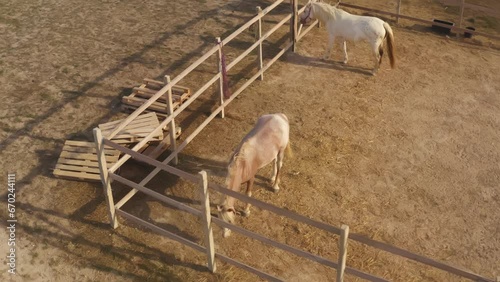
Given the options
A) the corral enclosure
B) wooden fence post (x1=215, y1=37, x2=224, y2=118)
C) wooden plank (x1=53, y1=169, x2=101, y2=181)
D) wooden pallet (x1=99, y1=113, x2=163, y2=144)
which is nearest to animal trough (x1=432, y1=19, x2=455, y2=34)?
the corral enclosure

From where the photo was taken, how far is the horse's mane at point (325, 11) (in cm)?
1228

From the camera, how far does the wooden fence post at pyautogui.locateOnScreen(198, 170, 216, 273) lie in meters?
6.96

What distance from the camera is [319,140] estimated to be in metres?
10.5

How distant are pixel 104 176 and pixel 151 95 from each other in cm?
344

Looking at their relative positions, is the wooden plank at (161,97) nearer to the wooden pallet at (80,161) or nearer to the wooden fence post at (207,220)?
the wooden pallet at (80,161)

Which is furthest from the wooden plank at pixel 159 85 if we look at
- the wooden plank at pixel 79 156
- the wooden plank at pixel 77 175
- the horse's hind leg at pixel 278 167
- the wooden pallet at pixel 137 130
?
the horse's hind leg at pixel 278 167

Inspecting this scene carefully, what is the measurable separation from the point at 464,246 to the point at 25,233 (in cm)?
695

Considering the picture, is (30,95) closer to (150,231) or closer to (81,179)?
(81,179)

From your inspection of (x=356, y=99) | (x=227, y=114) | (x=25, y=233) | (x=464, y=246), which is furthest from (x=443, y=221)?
(x=25, y=233)

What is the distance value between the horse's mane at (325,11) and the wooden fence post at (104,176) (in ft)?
21.6

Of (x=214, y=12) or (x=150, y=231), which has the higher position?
(x=214, y=12)

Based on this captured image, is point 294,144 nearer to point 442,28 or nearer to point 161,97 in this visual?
point 161,97

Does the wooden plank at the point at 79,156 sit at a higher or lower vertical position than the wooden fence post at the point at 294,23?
lower

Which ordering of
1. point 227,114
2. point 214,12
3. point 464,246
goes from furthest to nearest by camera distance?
point 214,12 → point 227,114 → point 464,246
